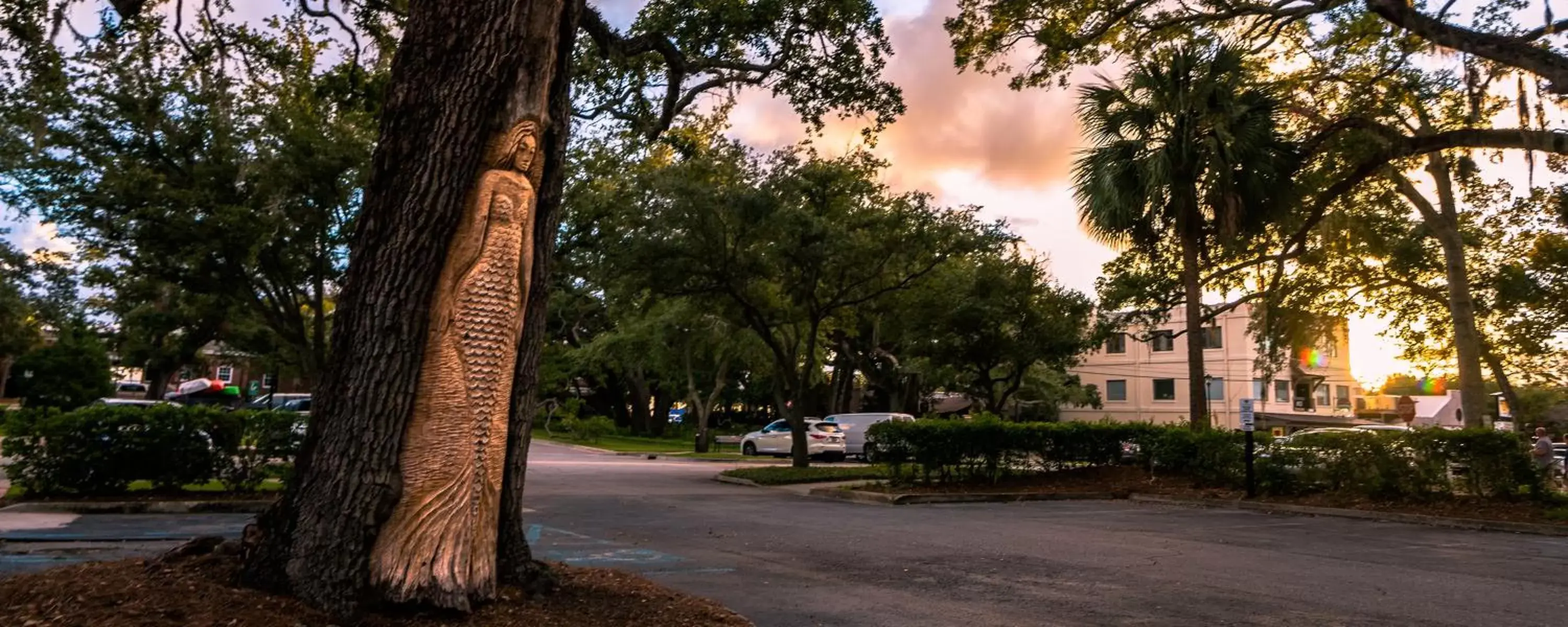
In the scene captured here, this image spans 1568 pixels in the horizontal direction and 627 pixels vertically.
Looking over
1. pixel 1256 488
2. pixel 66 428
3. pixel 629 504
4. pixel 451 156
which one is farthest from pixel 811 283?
pixel 451 156

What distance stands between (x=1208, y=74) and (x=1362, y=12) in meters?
2.41

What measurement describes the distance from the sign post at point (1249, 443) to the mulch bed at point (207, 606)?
14.0 m

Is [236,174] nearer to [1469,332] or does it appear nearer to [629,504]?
[629,504]

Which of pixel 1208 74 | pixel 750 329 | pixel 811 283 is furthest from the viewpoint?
pixel 750 329

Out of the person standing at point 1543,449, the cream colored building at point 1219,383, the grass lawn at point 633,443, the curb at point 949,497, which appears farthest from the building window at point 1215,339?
the curb at point 949,497

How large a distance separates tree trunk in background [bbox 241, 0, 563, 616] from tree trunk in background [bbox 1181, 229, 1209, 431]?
15.7 meters

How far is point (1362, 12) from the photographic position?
1611cm

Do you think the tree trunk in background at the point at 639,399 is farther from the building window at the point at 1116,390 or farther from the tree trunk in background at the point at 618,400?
the building window at the point at 1116,390

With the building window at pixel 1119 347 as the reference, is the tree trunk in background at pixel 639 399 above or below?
below

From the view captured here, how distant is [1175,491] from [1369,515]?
3.68 metres

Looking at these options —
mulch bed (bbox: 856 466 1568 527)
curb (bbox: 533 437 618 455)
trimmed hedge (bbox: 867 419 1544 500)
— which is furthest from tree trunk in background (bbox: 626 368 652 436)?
mulch bed (bbox: 856 466 1568 527)

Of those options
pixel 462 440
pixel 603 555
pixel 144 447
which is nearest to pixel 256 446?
pixel 144 447

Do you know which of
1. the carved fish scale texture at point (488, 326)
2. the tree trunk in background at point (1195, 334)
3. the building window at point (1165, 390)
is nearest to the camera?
the carved fish scale texture at point (488, 326)

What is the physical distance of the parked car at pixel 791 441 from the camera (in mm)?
30500
